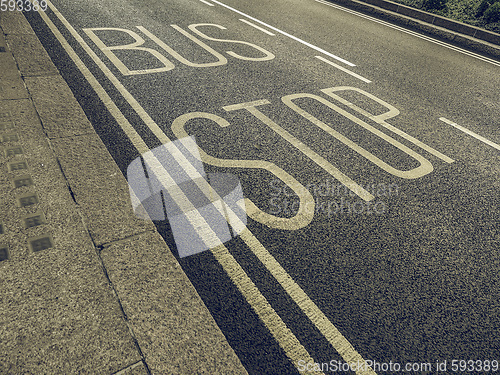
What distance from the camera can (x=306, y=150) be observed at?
4137 mm

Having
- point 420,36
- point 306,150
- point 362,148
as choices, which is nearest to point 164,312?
point 306,150

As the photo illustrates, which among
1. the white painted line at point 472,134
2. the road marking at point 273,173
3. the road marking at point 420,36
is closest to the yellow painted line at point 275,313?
the road marking at point 273,173

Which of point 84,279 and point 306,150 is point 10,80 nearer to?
point 84,279

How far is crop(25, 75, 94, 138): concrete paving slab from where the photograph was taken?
12.1 feet

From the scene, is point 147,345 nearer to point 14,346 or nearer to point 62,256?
point 14,346

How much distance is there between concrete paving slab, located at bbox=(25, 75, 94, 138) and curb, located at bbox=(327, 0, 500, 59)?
979 cm

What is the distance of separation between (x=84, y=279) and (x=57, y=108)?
2.50m

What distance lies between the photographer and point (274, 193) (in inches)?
135

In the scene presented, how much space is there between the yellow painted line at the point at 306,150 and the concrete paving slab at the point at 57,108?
183 centimetres

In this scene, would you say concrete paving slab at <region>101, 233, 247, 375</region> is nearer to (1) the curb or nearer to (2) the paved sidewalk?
(2) the paved sidewalk

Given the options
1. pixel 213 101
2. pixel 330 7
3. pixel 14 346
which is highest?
pixel 330 7

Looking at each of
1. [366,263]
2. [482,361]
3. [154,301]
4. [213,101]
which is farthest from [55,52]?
[482,361]

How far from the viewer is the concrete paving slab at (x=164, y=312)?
2.04m

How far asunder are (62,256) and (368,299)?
2197mm
